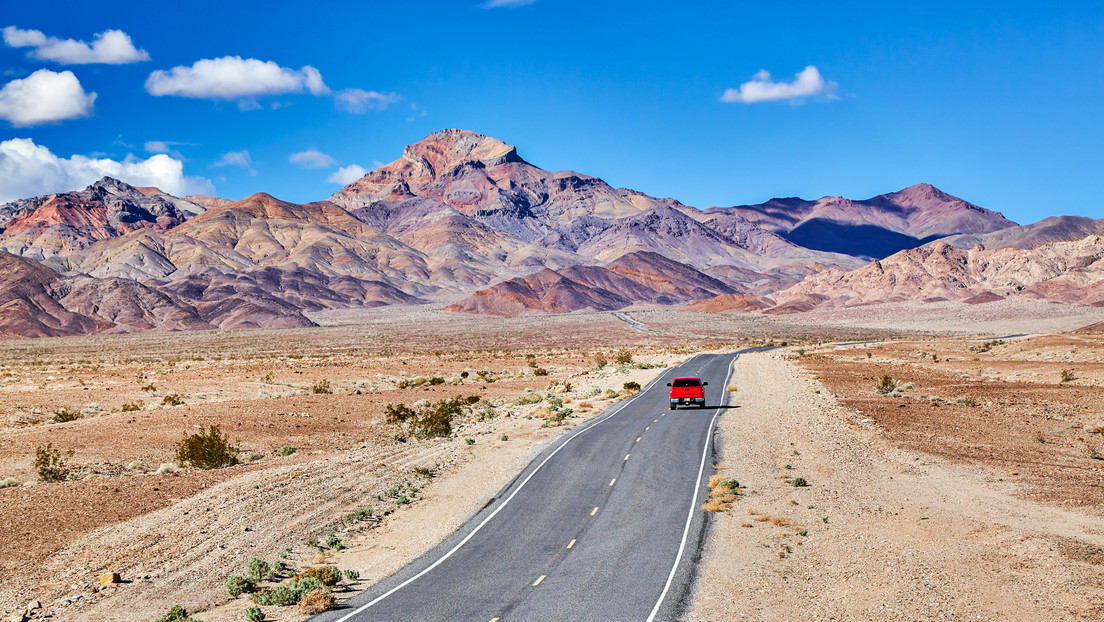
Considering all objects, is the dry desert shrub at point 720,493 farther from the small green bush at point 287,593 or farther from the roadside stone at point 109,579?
the roadside stone at point 109,579

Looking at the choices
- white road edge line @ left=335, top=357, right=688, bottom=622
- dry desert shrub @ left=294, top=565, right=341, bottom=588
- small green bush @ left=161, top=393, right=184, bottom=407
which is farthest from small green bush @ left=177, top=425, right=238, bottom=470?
small green bush @ left=161, top=393, right=184, bottom=407

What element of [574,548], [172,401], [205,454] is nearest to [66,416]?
[172,401]

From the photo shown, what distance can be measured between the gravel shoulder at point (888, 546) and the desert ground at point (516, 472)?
0.07m

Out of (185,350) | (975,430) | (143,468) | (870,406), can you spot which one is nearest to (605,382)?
(870,406)

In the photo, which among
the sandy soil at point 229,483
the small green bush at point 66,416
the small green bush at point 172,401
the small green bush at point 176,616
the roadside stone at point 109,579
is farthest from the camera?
the small green bush at point 172,401

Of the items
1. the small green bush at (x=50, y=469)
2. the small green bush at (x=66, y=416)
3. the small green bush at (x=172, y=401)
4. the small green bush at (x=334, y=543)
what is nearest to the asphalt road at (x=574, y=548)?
the small green bush at (x=334, y=543)

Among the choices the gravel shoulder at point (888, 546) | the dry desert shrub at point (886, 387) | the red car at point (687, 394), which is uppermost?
the red car at point (687, 394)

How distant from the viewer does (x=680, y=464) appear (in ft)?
91.1

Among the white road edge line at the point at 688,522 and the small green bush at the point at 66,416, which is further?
the small green bush at the point at 66,416

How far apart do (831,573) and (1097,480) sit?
12.2m

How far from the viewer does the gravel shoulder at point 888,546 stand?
15.9m

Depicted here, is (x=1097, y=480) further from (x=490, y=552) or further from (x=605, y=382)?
(x=605, y=382)

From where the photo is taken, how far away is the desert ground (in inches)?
671

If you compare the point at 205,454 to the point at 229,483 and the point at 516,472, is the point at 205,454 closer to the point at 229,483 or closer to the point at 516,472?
the point at 229,483
